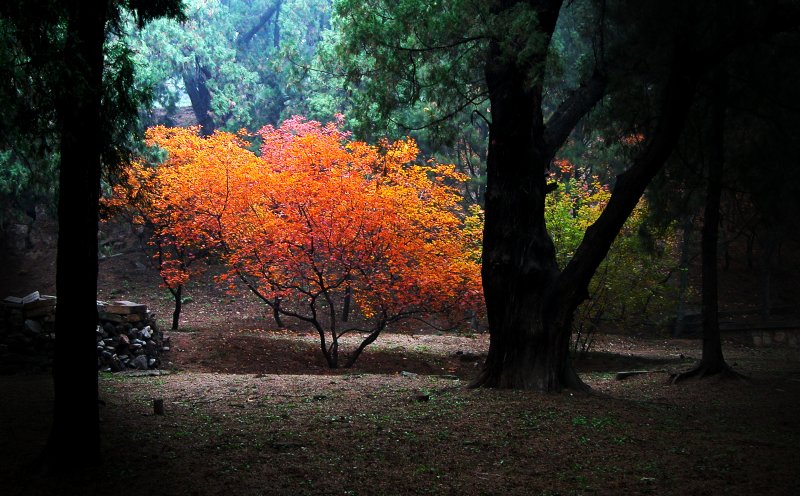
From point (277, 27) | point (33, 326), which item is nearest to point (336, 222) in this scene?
point (33, 326)

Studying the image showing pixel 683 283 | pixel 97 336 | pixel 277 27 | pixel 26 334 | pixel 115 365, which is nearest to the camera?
pixel 97 336

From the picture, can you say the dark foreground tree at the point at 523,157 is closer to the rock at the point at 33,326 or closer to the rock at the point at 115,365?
the rock at the point at 115,365

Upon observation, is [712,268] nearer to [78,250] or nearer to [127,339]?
[78,250]

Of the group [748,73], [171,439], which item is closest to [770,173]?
[748,73]

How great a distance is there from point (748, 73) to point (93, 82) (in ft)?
29.8

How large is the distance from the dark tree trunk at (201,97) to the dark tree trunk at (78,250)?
2572 cm

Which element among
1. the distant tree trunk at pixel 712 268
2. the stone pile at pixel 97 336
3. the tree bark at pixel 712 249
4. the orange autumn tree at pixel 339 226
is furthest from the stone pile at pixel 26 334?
the tree bark at pixel 712 249

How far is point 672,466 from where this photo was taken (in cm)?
511

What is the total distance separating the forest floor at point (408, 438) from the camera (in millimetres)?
4551

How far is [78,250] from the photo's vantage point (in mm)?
4457

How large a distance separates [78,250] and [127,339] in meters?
8.42

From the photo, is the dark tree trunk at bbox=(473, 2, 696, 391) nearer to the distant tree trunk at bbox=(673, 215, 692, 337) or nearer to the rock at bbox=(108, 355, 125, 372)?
the rock at bbox=(108, 355, 125, 372)

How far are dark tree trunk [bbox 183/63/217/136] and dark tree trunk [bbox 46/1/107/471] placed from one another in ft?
84.4

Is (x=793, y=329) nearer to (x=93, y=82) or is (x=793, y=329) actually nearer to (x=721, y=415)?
(x=721, y=415)
